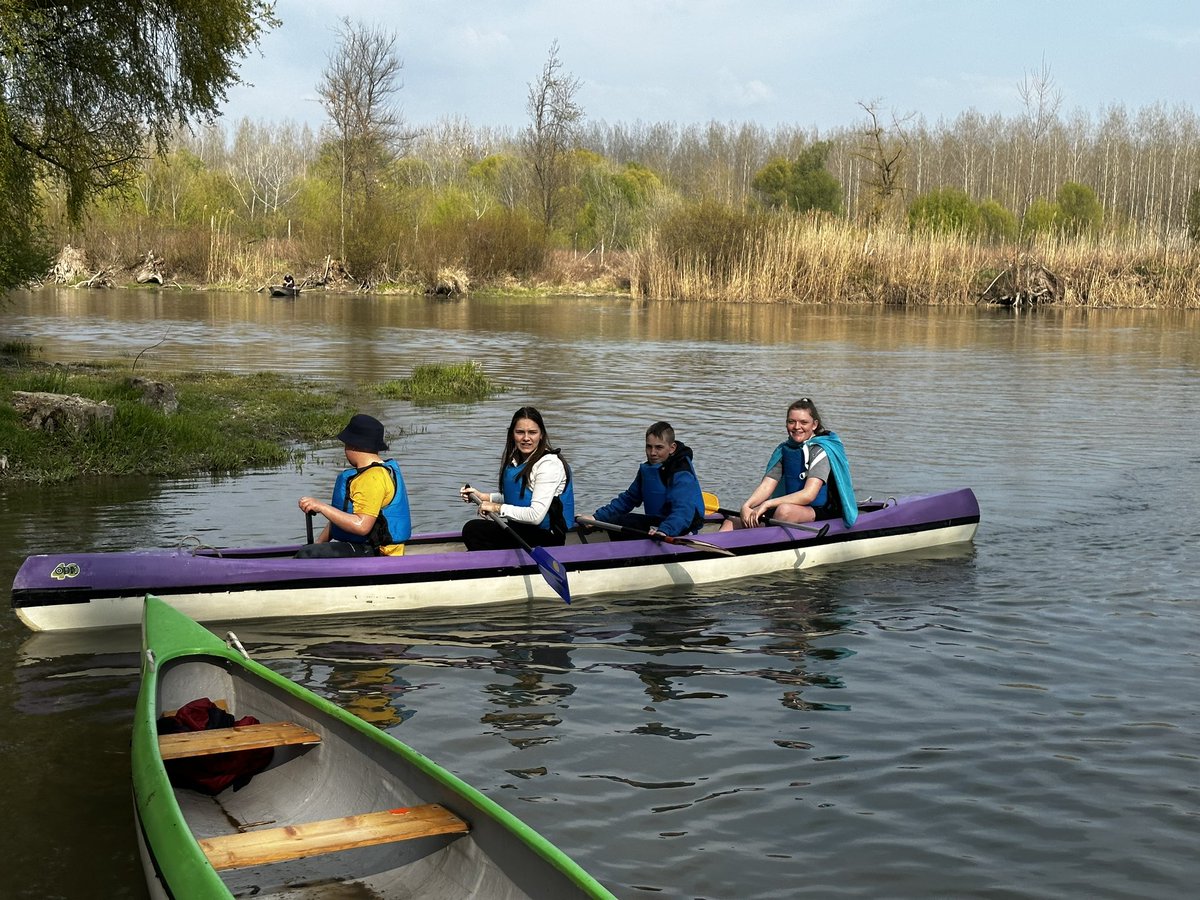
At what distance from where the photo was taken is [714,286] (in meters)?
42.6

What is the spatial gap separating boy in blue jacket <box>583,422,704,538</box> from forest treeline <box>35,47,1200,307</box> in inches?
555

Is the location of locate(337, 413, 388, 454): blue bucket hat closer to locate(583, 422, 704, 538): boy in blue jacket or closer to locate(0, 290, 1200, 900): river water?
locate(0, 290, 1200, 900): river water

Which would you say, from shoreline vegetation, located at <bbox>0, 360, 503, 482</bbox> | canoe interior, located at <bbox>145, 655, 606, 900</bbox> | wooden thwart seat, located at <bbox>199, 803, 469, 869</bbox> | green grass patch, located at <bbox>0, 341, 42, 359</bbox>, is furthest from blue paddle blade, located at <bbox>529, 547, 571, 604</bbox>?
green grass patch, located at <bbox>0, 341, 42, 359</bbox>

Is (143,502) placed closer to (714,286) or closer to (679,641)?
(679,641)

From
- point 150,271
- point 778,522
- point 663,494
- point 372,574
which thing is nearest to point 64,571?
point 372,574

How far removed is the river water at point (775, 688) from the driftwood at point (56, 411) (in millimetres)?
1031

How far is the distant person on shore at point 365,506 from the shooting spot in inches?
307

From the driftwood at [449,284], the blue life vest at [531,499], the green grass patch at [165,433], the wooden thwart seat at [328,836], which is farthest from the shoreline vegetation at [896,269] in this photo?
the wooden thwart seat at [328,836]

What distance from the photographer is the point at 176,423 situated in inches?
528

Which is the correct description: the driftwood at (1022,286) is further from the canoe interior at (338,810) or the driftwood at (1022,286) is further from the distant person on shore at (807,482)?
the canoe interior at (338,810)

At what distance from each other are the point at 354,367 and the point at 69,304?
20.3 meters

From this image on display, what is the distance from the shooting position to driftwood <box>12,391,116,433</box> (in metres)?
12.1

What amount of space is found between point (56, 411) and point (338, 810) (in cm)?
868

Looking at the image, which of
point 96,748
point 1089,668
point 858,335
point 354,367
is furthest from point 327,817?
point 858,335
